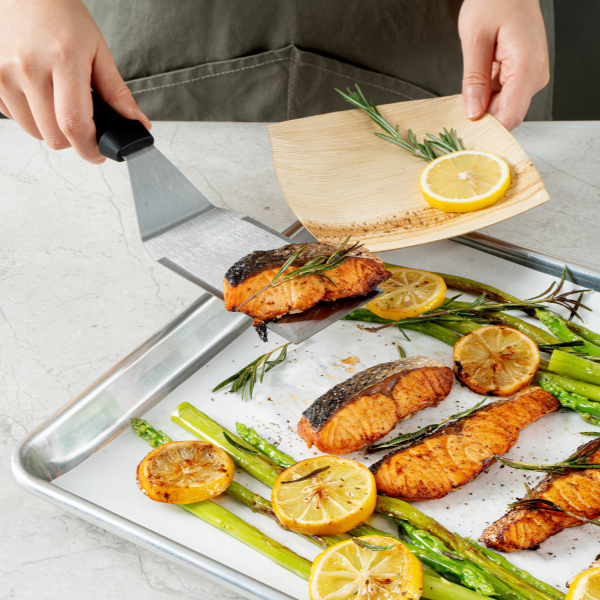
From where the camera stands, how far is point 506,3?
2.67 m

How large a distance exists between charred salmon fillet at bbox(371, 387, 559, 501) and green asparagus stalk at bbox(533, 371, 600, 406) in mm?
140

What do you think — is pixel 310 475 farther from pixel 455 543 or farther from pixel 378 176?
pixel 378 176

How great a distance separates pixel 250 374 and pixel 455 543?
31.5 inches

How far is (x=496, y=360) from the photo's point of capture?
1.94 metres

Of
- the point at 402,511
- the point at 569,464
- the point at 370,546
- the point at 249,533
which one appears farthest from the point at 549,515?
the point at 249,533

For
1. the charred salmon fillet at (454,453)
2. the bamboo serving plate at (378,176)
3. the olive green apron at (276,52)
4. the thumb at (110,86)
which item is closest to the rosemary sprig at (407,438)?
the charred salmon fillet at (454,453)

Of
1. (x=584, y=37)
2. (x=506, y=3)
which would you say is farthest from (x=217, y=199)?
(x=584, y=37)

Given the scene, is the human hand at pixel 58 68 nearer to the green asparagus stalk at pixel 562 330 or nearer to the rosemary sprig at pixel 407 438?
the rosemary sprig at pixel 407 438

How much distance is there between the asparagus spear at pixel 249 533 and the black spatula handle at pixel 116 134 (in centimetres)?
119

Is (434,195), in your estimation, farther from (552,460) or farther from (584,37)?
(584,37)

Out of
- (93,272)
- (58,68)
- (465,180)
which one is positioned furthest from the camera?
(93,272)

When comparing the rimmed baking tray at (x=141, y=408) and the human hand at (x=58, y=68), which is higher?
the human hand at (x=58, y=68)

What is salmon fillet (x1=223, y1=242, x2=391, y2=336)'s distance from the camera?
178 centimetres

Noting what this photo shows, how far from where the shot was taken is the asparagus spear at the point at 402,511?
4.58 ft
